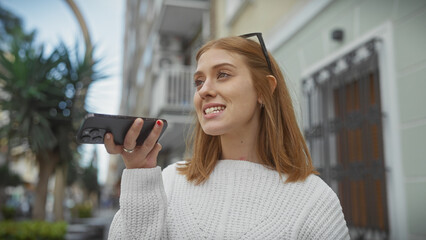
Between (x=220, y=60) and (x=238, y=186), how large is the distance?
1.67 ft

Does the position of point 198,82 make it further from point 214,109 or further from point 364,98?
point 364,98

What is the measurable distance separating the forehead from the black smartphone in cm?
40

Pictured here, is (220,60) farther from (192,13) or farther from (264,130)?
(192,13)

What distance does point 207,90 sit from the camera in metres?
1.48

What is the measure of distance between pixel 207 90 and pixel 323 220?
65 cm

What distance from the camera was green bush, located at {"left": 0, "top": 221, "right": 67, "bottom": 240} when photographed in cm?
507

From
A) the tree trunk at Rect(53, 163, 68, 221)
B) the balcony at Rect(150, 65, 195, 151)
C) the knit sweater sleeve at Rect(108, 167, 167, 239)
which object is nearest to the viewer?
the knit sweater sleeve at Rect(108, 167, 167, 239)

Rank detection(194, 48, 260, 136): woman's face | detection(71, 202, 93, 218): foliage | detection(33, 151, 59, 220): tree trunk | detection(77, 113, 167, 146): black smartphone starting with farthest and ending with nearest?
detection(71, 202, 93, 218): foliage → detection(33, 151, 59, 220): tree trunk → detection(194, 48, 260, 136): woman's face → detection(77, 113, 167, 146): black smartphone

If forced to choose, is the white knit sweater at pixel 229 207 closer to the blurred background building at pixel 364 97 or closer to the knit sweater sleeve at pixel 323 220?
the knit sweater sleeve at pixel 323 220

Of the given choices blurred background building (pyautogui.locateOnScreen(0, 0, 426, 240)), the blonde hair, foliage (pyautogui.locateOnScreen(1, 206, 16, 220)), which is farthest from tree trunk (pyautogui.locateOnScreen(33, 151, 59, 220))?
foliage (pyautogui.locateOnScreen(1, 206, 16, 220))

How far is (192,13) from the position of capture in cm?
993

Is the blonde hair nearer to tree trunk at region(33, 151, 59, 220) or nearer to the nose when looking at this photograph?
the nose

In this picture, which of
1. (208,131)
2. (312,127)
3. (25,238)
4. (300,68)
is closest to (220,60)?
(208,131)

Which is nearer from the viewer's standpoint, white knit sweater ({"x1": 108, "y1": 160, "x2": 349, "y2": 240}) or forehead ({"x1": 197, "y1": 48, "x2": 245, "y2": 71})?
white knit sweater ({"x1": 108, "y1": 160, "x2": 349, "y2": 240})
